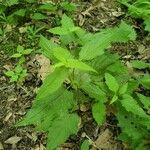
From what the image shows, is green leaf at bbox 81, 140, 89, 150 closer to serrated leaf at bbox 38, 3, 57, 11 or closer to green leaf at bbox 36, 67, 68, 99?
green leaf at bbox 36, 67, 68, 99

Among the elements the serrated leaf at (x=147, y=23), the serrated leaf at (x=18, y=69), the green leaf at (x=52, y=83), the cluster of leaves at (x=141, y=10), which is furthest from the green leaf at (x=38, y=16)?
the green leaf at (x=52, y=83)

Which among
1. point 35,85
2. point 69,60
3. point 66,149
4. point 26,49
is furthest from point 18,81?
point 69,60

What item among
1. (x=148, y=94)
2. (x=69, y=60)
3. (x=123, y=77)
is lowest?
(x=148, y=94)

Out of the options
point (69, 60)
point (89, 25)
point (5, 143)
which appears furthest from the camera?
point (89, 25)

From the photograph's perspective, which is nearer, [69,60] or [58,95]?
[69,60]

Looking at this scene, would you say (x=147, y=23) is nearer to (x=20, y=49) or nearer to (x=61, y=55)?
(x=20, y=49)

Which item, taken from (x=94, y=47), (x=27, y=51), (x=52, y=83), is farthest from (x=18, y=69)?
(x=52, y=83)

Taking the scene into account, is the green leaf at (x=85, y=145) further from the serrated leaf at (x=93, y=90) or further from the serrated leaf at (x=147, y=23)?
the serrated leaf at (x=147, y=23)

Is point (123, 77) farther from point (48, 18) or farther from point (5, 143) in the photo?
point (48, 18)
